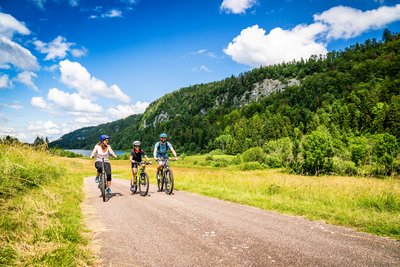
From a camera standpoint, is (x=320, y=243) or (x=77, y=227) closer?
(x=320, y=243)

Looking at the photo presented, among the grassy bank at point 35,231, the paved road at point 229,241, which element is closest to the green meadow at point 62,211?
the grassy bank at point 35,231

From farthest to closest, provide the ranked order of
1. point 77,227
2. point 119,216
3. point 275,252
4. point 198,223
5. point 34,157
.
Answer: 1. point 34,157
2. point 119,216
3. point 198,223
4. point 77,227
5. point 275,252

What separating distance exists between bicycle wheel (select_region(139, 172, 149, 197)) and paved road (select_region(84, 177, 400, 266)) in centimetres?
415

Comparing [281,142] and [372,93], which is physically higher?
[372,93]

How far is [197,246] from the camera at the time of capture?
17.4 feet

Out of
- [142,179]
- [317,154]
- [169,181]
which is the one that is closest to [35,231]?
[142,179]

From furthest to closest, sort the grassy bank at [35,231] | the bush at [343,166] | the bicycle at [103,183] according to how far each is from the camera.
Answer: the bush at [343,166] < the bicycle at [103,183] < the grassy bank at [35,231]

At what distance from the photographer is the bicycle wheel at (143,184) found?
12589 mm

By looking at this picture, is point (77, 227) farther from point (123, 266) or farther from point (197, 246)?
point (197, 246)

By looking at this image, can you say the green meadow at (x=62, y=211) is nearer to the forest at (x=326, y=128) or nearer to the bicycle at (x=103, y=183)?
the bicycle at (x=103, y=183)

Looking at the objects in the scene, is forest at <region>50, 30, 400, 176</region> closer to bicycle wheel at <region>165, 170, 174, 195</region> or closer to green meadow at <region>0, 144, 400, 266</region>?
green meadow at <region>0, 144, 400, 266</region>

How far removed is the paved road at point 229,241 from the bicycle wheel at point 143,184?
13.6 feet

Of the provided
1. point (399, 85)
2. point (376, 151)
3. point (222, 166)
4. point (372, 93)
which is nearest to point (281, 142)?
point (222, 166)

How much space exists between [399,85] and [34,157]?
176 meters
